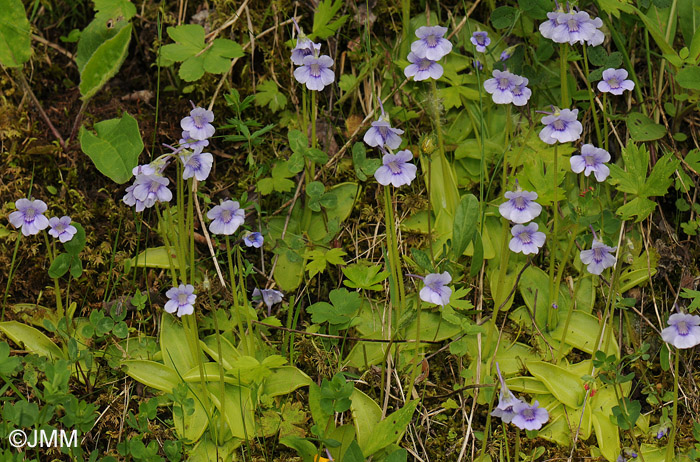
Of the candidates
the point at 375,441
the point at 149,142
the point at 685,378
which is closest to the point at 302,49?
the point at 149,142

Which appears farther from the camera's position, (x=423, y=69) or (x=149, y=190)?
(x=423, y=69)

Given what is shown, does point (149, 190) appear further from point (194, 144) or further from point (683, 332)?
point (683, 332)

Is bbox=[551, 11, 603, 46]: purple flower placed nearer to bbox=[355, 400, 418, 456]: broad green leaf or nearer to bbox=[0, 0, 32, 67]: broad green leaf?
bbox=[355, 400, 418, 456]: broad green leaf

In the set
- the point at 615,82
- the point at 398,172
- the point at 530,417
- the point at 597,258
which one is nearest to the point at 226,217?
the point at 398,172

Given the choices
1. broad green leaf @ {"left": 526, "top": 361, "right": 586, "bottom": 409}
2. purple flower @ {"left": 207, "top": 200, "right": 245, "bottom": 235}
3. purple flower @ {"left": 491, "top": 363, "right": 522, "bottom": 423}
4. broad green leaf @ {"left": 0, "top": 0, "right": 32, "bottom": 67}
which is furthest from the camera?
broad green leaf @ {"left": 0, "top": 0, "right": 32, "bottom": 67}

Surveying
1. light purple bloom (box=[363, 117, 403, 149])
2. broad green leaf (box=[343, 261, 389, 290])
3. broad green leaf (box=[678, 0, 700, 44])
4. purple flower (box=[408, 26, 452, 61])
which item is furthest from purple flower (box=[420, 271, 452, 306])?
broad green leaf (box=[678, 0, 700, 44])

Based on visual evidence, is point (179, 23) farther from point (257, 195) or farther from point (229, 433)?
point (229, 433)
